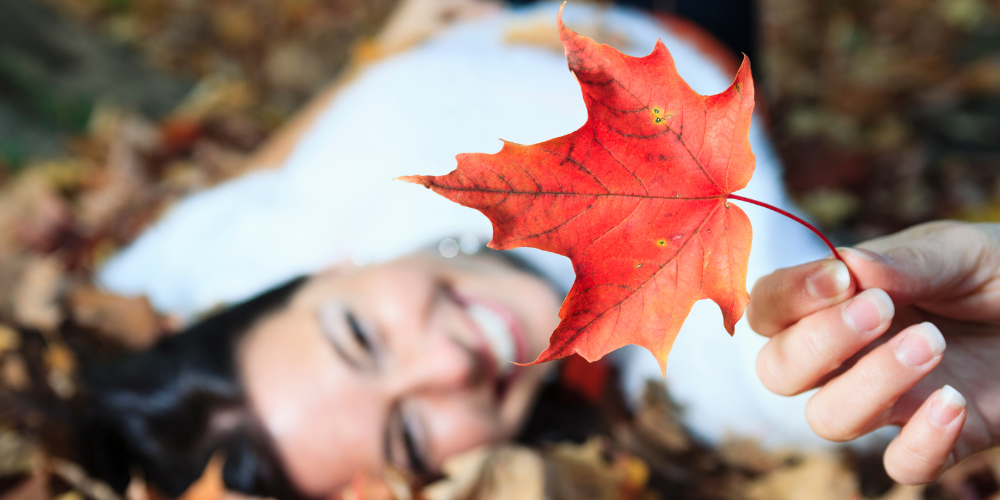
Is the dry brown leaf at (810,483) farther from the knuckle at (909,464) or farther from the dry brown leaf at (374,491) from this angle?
the dry brown leaf at (374,491)

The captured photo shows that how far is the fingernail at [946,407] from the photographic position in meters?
0.44

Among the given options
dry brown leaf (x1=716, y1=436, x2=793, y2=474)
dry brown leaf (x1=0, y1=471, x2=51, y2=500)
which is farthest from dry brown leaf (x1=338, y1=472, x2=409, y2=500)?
dry brown leaf (x1=716, y1=436, x2=793, y2=474)

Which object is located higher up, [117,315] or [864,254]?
[117,315]

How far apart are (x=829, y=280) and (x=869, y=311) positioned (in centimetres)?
4

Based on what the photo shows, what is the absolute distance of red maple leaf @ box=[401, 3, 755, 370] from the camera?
0.37m

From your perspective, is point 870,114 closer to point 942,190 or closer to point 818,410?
point 942,190

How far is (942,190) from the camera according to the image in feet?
5.83

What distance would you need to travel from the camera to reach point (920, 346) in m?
0.44

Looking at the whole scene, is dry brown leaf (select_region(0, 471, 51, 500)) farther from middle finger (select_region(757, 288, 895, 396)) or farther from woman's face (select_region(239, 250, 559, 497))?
middle finger (select_region(757, 288, 895, 396))

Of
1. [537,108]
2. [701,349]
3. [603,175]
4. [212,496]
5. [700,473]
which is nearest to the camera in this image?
[603,175]

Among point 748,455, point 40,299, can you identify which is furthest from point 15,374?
point 748,455

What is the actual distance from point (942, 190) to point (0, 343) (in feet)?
8.74

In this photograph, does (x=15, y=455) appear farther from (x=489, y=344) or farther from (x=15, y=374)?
(x=489, y=344)

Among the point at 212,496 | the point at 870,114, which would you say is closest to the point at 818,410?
the point at 212,496
